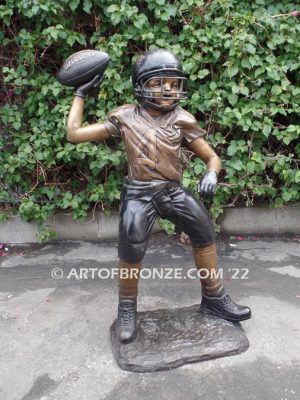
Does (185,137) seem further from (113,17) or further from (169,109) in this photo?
(113,17)

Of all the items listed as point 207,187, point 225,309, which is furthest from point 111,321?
point 207,187

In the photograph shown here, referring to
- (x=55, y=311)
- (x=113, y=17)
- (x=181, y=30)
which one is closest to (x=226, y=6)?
(x=181, y=30)

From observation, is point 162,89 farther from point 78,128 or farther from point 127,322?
point 127,322

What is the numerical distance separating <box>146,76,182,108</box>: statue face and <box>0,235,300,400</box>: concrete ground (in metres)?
1.65

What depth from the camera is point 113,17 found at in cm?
365

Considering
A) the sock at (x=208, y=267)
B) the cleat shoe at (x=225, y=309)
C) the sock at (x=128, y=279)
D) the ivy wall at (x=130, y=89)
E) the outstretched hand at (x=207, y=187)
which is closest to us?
the outstretched hand at (x=207, y=187)

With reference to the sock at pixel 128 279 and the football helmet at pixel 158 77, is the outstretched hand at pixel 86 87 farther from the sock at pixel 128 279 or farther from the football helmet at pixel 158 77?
the sock at pixel 128 279

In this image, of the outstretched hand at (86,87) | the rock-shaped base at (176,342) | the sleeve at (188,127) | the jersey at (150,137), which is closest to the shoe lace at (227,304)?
the rock-shaped base at (176,342)

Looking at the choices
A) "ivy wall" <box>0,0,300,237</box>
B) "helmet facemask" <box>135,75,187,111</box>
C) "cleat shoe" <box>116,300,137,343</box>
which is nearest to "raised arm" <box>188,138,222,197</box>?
"helmet facemask" <box>135,75,187,111</box>

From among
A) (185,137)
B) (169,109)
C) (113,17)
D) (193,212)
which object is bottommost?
(193,212)

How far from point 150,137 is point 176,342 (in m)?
1.32

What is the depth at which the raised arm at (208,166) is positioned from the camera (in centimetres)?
240

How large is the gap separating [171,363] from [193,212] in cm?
95

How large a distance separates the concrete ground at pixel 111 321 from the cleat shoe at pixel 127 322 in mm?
190
